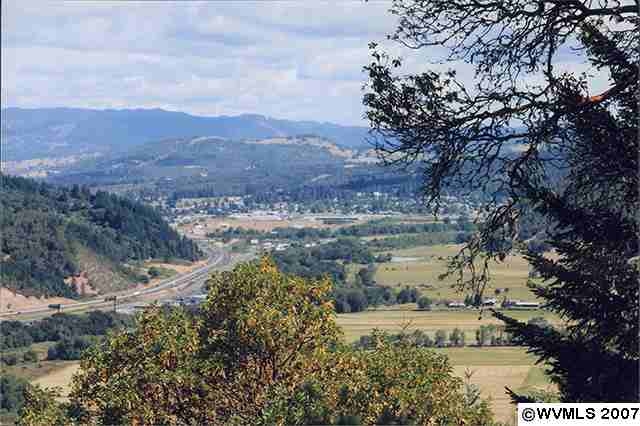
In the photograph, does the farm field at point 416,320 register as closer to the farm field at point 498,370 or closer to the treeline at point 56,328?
the farm field at point 498,370

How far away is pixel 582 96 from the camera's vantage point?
222 inches

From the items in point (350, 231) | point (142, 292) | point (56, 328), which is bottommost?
point (142, 292)

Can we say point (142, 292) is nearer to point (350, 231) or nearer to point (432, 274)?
point (432, 274)

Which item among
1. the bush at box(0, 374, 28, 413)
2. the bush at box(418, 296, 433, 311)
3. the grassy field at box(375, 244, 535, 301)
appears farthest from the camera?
the grassy field at box(375, 244, 535, 301)

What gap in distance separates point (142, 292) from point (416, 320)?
26602 mm

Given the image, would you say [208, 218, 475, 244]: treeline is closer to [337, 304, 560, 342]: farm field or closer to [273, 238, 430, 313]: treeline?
[273, 238, 430, 313]: treeline

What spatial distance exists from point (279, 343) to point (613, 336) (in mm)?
3060

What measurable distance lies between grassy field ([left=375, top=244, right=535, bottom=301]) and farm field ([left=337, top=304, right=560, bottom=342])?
5.68ft

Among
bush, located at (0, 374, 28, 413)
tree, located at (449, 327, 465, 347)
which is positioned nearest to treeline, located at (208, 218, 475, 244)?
tree, located at (449, 327, 465, 347)

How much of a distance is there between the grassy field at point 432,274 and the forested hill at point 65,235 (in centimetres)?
1931

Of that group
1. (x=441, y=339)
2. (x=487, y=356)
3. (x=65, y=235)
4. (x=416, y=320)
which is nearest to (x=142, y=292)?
(x=65, y=235)

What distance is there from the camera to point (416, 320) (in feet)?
151

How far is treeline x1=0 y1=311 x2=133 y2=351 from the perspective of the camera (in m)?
47.7

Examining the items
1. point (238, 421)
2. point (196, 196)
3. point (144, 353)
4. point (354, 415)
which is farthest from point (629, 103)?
point (196, 196)
